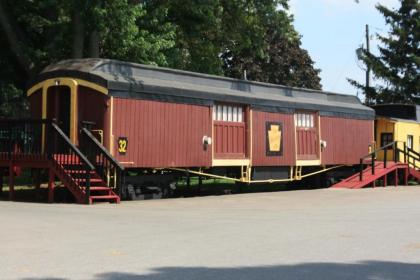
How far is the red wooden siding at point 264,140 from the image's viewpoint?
66.1 ft

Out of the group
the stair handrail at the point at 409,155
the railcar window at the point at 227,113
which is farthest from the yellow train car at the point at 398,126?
the railcar window at the point at 227,113

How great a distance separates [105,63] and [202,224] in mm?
7178

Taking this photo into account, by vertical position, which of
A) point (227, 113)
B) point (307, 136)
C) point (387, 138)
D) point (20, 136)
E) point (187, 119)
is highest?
point (227, 113)

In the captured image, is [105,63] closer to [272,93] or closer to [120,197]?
[120,197]

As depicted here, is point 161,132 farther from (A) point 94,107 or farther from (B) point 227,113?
(B) point 227,113

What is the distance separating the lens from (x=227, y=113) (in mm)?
19359

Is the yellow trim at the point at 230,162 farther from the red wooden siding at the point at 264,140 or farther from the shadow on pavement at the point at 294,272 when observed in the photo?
the shadow on pavement at the point at 294,272

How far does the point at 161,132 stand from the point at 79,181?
10.2ft

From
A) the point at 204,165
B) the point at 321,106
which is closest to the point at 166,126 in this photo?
the point at 204,165

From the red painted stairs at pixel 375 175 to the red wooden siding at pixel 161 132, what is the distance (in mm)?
6939

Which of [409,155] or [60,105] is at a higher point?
[60,105]

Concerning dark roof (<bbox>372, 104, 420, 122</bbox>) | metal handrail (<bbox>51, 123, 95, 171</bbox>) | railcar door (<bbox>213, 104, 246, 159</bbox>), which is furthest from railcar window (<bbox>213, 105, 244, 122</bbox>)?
dark roof (<bbox>372, 104, 420, 122</bbox>)

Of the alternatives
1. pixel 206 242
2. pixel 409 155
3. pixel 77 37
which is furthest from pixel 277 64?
pixel 206 242

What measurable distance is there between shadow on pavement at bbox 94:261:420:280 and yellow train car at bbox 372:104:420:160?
68.5 feet
